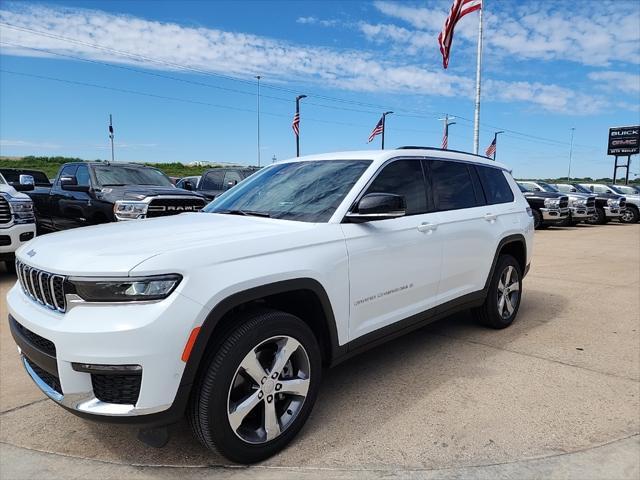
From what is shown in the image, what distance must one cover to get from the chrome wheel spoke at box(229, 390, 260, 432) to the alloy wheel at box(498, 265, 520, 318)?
3.18 metres

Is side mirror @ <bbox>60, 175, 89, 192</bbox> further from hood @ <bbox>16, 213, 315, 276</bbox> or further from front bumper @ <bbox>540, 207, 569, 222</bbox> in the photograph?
front bumper @ <bbox>540, 207, 569, 222</bbox>

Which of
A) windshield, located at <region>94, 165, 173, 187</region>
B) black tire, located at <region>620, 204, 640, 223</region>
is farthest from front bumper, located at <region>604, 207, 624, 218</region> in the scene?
windshield, located at <region>94, 165, 173, 187</region>

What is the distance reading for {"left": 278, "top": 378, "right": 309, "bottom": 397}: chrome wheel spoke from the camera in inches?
106

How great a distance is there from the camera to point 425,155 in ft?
13.3

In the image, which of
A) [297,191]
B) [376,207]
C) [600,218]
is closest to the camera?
[376,207]

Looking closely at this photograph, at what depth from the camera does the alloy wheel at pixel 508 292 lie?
4.92 meters

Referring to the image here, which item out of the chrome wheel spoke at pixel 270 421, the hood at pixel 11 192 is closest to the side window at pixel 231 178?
the hood at pixel 11 192

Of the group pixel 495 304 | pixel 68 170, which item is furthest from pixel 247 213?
pixel 68 170

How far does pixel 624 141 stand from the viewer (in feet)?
148

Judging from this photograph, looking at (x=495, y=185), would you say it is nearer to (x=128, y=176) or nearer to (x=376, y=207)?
(x=376, y=207)

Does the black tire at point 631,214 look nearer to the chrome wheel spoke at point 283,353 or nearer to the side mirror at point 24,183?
the side mirror at point 24,183

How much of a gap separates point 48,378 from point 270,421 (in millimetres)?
1189

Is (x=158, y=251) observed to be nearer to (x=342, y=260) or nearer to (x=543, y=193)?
(x=342, y=260)

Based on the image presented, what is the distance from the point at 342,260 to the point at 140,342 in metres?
1.30
